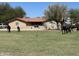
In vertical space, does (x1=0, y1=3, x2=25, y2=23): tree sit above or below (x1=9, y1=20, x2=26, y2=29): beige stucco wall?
above

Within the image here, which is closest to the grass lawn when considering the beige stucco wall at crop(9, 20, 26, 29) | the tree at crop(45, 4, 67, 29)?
the beige stucco wall at crop(9, 20, 26, 29)

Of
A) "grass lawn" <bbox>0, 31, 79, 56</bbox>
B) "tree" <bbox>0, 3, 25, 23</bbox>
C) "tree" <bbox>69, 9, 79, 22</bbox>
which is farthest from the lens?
"tree" <bbox>69, 9, 79, 22</bbox>

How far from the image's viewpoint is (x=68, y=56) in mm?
8719

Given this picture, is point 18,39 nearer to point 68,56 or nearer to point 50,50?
point 50,50

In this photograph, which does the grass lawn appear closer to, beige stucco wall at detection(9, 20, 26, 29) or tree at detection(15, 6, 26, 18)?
beige stucco wall at detection(9, 20, 26, 29)

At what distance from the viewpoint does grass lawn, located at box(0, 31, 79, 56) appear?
915 centimetres

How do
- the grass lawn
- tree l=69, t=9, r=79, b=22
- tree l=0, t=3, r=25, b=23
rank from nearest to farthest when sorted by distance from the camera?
the grass lawn, tree l=0, t=3, r=25, b=23, tree l=69, t=9, r=79, b=22

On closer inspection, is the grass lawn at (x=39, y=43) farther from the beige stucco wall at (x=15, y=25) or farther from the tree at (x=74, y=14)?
the tree at (x=74, y=14)

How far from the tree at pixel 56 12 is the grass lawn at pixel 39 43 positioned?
1.56 feet

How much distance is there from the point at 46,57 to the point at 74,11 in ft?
6.39

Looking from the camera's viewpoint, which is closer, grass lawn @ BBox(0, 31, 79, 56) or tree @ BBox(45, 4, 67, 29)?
grass lawn @ BBox(0, 31, 79, 56)

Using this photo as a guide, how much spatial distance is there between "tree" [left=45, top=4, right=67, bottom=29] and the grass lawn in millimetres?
476

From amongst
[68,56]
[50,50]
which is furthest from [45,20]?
[68,56]

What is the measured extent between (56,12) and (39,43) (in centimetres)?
107
